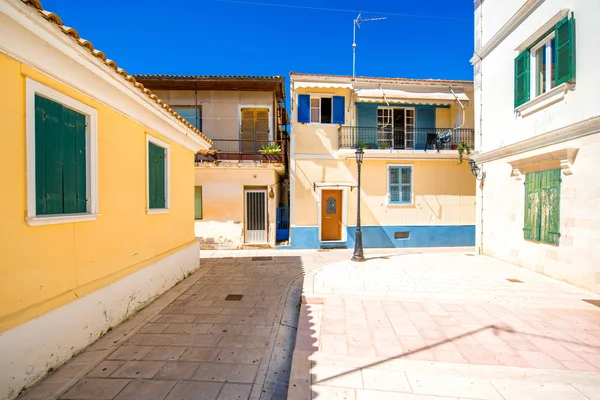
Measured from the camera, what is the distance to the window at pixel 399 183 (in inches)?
485

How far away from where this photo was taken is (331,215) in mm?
12336

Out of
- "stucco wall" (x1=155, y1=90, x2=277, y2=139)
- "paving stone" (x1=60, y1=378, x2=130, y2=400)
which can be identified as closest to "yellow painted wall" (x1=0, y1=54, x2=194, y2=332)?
"paving stone" (x1=60, y1=378, x2=130, y2=400)

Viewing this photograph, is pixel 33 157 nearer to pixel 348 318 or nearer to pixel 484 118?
pixel 348 318

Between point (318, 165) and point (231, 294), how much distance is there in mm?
7336

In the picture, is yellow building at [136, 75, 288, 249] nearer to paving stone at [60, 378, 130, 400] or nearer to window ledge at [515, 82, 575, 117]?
window ledge at [515, 82, 575, 117]

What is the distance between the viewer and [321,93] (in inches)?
472

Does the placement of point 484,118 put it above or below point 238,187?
above

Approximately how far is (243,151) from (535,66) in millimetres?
10183

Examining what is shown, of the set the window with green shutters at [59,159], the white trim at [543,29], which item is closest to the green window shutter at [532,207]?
the white trim at [543,29]

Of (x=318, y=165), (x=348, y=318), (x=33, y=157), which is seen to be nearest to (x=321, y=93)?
(x=318, y=165)

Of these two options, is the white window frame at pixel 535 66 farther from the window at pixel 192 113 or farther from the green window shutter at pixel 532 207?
the window at pixel 192 113

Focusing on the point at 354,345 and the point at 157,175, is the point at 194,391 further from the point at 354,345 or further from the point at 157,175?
the point at 157,175

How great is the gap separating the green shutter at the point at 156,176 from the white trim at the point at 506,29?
10.0 m

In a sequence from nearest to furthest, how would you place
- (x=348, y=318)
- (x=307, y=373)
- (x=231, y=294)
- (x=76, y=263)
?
(x=307, y=373), (x=76, y=263), (x=348, y=318), (x=231, y=294)
